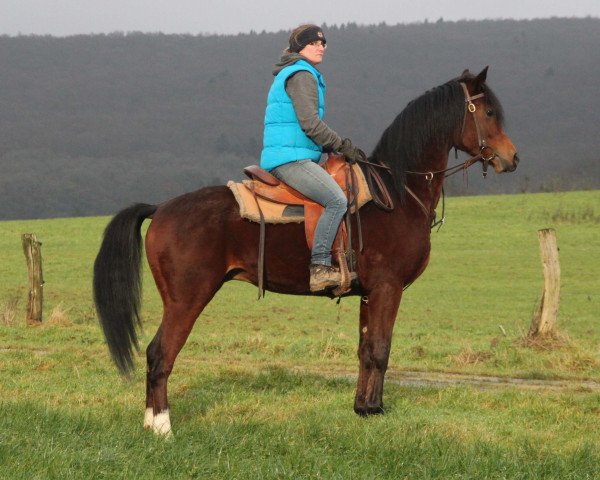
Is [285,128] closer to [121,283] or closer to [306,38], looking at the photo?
[306,38]

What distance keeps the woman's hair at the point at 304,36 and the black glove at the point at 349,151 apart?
904 millimetres

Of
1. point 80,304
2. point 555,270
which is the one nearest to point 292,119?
point 555,270

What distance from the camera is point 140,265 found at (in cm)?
864

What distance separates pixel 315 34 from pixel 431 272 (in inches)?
→ 1051

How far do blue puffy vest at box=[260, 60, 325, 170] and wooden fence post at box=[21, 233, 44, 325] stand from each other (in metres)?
9.88

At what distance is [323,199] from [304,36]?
1.45 metres

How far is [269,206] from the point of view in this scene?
837 cm

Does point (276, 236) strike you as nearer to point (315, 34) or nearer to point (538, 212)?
point (315, 34)

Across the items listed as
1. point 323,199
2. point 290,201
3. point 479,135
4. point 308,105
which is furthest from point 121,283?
point 479,135

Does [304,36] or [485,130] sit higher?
[304,36]

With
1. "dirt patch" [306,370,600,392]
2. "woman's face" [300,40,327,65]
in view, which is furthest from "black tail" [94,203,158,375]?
"dirt patch" [306,370,600,392]

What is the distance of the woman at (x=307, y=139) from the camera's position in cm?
822

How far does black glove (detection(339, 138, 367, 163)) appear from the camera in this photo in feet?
27.9

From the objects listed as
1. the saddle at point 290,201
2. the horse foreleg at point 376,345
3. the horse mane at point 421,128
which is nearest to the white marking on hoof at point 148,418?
the saddle at point 290,201
